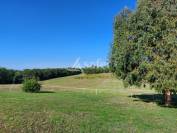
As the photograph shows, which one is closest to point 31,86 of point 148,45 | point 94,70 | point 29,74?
point 148,45

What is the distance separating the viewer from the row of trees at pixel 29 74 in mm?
46875

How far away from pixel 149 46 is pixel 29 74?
98.2 ft

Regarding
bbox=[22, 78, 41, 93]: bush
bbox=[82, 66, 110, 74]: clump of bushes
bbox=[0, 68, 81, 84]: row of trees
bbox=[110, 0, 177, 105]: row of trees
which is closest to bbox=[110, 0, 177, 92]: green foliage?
bbox=[110, 0, 177, 105]: row of trees

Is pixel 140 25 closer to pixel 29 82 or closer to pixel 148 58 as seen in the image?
pixel 148 58

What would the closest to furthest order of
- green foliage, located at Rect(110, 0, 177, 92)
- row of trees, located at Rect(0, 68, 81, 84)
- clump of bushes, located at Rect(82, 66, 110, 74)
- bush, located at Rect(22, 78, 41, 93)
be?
green foliage, located at Rect(110, 0, 177, 92), bush, located at Rect(22, 78, 41, 93), row of trees, located at Rect(0, 68, 81, 84), clump of bushes, located at Rect(82, 66, 110, 74)

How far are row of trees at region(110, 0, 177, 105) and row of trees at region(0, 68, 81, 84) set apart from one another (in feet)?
54.2

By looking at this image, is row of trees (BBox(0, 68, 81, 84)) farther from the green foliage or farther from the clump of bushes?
the green foliage

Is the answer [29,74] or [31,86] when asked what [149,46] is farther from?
[29,74]

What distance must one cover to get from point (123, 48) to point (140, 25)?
6.47 feet

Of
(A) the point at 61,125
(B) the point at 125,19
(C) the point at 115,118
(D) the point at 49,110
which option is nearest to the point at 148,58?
(B) the point at 125,19

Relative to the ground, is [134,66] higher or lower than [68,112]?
higher

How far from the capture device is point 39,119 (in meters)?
13.3

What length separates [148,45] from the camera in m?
22.0

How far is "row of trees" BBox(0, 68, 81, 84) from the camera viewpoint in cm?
4688
